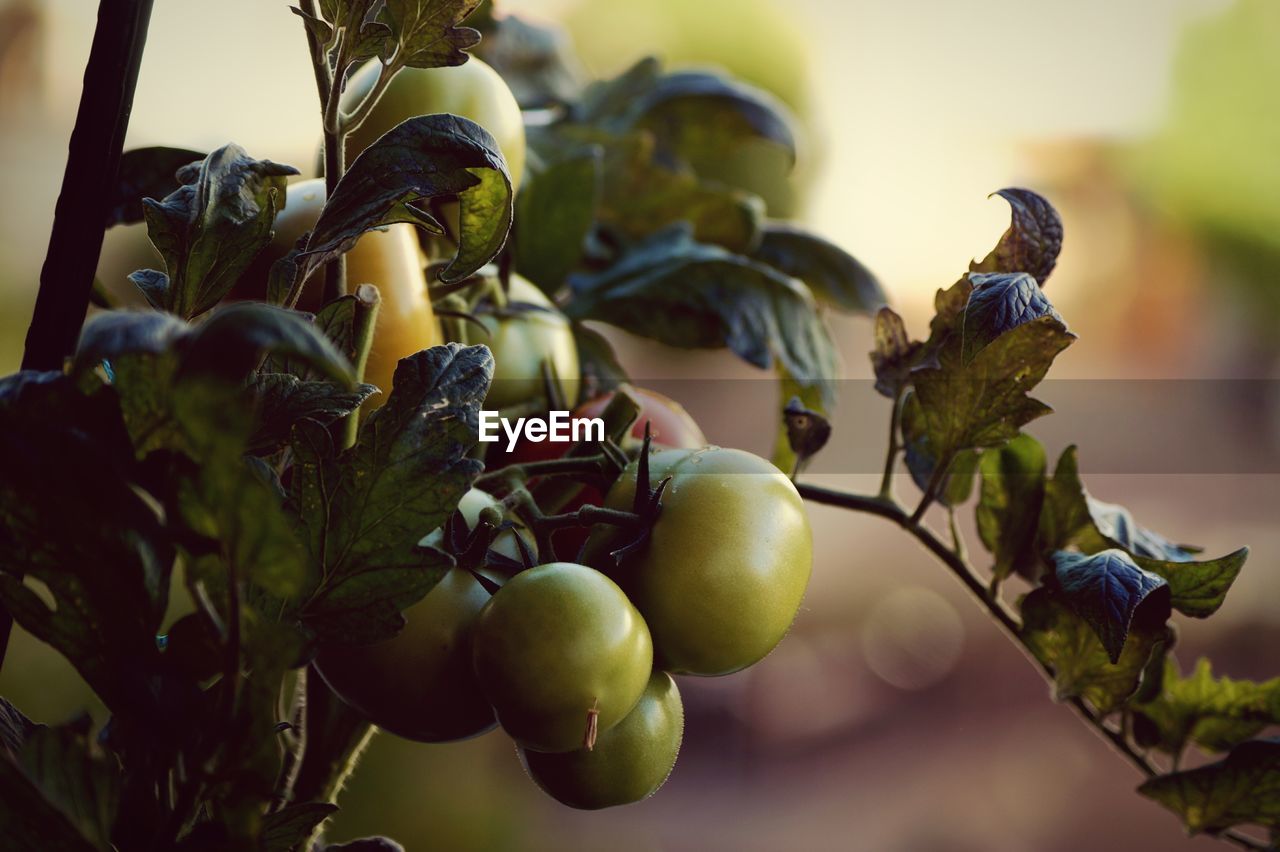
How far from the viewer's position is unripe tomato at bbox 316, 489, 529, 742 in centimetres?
17

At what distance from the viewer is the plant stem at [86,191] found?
16 centimetres

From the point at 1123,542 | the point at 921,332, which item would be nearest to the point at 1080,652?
the point at 1123,542

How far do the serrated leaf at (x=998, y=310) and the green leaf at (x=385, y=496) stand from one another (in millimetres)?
76

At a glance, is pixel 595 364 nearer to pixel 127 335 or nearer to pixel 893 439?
pixel 893 439

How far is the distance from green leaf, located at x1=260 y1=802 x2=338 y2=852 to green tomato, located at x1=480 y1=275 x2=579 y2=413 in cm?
12

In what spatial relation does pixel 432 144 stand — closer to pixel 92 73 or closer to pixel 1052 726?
pixel 92 73

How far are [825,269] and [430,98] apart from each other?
0.15m

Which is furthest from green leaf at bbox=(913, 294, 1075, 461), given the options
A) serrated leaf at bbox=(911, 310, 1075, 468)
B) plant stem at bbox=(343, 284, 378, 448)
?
plant stem at bbox=(343, 284, 378, 448)

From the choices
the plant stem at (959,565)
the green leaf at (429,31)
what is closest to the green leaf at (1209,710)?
the plant stem at (959,565)

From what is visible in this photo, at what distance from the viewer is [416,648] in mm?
173

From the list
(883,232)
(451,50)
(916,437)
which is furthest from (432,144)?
(883,232)

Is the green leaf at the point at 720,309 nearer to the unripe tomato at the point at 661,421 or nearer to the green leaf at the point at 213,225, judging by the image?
the unripe tomato at the point at 661,421

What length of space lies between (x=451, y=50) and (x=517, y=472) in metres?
0.07

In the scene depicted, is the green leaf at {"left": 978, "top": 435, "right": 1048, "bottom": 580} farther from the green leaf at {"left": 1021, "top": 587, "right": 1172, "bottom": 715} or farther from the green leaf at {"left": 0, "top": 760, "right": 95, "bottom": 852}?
the green leaf at {"left": 0, "top": 760, "right": 95, "bottom": 852}
